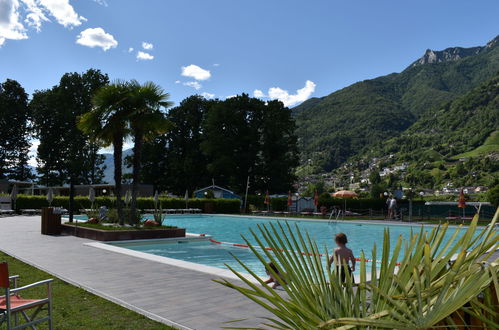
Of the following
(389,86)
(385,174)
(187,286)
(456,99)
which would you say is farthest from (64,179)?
(389,86)

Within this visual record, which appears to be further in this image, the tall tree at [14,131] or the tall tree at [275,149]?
the tall tree at [14,131]

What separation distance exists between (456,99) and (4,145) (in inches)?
4702

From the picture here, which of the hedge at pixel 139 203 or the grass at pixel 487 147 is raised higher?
the grass at pixel 487 147

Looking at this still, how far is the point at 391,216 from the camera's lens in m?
30.0

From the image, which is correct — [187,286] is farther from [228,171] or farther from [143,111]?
[228,171]

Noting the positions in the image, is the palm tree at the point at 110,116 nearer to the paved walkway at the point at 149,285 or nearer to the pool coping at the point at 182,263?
the pool coping at the point at 182,263

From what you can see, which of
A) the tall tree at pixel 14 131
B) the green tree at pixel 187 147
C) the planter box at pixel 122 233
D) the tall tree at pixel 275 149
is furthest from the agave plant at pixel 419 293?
the tall tree at pixel 14 131

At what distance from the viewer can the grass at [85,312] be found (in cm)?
499

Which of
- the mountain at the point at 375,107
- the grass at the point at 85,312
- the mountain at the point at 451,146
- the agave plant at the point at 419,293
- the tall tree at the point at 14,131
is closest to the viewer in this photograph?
the agave plant at the point at 419,293

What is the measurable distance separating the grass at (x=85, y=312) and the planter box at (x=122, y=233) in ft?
23.9

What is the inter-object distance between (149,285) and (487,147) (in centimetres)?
10903

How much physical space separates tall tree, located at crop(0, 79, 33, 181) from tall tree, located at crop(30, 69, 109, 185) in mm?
1943

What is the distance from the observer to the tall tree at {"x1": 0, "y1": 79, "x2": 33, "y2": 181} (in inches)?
2111

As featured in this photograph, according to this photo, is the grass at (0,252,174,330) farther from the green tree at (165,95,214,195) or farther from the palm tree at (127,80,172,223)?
the green tree at (165,95,214,195)
